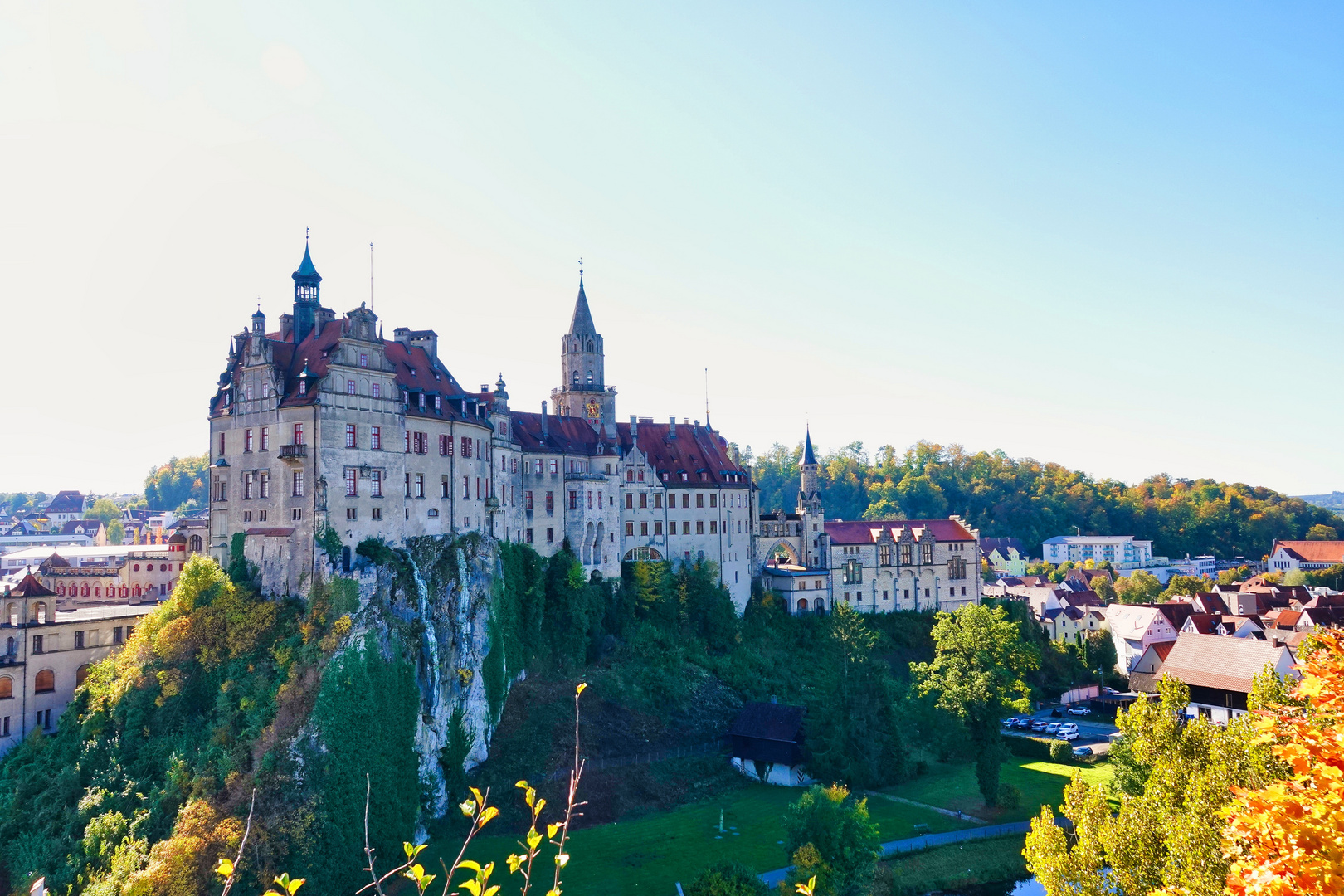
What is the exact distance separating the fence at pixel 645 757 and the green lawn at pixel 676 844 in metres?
5.02

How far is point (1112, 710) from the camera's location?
83.2m

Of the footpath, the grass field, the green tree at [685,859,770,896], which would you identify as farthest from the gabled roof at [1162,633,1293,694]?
the green tree at [685,859,770,896]

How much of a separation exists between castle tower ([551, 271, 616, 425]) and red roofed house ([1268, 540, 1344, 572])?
110 metres

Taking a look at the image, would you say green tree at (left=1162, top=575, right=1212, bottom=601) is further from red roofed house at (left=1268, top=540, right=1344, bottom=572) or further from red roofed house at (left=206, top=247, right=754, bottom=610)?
red roofed house at (left=206, top=247, right=754, bottom=610)

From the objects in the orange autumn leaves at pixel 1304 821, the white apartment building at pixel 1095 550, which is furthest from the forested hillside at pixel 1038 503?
the orange autumn leaves at pixel 1304 821

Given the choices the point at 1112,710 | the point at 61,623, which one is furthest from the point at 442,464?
the point at 1112,710

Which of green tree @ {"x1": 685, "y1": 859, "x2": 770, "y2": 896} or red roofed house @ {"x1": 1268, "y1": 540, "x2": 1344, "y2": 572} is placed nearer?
green tree @ {"x1": 685, "y1": 859, "x2": 770, "y2": 896}

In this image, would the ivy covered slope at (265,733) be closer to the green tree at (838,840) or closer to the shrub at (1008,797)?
the green tree at (838,840)

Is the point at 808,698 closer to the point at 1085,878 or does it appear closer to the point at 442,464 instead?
the point at 442,464

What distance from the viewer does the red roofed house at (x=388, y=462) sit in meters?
54.2

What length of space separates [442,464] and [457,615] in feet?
32.2

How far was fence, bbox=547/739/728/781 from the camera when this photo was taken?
193 ft

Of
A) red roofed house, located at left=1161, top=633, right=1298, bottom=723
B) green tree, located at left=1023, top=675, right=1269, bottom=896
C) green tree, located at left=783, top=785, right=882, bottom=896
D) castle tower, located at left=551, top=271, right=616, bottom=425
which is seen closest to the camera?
green tree, located at left=1023, top=675, right=1269, bottom=896

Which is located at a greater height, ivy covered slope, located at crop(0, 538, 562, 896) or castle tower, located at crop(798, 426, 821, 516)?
castle tower, located at crop(798, 426, 821, 516)
